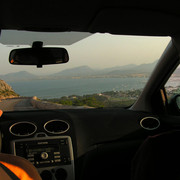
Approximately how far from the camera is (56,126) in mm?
4348

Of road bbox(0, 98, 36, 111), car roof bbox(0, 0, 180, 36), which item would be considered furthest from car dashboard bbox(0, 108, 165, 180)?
car roof bbox(0, 0, 180, 36)

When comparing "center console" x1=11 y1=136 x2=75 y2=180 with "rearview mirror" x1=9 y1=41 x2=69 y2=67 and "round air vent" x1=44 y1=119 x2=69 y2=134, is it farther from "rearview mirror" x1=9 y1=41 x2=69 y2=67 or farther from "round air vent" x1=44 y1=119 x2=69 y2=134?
"rearview mirror" x1=9 y1=41 x2=69 y2=67

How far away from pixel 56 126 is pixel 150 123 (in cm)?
152

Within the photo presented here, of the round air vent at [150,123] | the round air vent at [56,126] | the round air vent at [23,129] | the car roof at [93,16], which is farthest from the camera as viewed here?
the round air vent at [150,123]

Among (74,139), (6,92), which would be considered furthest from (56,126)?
(6,92)

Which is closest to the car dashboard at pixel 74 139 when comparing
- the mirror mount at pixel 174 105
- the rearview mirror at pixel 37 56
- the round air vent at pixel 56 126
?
the round air vent at pixel 56 126

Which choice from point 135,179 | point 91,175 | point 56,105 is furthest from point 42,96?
point 135,179

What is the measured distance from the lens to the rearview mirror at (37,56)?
3.82 metres

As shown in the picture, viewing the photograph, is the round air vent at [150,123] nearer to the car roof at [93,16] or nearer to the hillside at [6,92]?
the car roof at [93,16]

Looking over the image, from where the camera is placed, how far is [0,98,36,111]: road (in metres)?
4.85

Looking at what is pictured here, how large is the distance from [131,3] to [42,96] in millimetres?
2556

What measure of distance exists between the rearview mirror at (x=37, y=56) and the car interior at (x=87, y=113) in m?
0.01

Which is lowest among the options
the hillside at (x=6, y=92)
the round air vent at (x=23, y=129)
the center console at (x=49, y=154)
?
the center console at (x=49, y=154)

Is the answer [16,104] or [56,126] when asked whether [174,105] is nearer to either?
[56,126]
